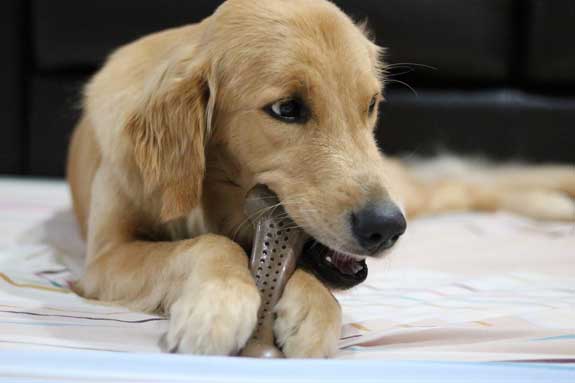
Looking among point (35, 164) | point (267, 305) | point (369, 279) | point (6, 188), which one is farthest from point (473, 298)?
point (35, 164)

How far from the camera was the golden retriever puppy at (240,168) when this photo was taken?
1.19 m

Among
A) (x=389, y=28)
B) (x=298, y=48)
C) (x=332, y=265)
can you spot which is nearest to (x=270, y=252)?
(x=332, y=265)

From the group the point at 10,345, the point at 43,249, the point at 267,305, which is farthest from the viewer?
the point at 43,249

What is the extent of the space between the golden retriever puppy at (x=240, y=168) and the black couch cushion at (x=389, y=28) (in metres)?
1.45

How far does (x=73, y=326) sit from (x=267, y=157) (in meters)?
0.51

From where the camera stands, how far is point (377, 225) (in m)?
1.18

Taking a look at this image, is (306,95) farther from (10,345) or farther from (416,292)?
(10,345)

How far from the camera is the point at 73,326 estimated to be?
1.20 metres

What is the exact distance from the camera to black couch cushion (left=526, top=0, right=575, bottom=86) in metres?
3.10

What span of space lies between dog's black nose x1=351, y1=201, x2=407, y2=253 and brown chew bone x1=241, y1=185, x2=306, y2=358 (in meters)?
0.14

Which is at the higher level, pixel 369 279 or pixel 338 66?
pixel 338 66

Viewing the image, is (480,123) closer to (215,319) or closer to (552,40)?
(552,40)

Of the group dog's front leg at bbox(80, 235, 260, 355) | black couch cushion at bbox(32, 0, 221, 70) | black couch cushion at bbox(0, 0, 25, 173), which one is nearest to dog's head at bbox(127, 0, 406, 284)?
dog's front leg at bbox(80, 235, 260, 355)

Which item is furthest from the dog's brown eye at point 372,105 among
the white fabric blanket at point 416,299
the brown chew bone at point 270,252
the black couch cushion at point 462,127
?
the black couch cushion at point 462,127
